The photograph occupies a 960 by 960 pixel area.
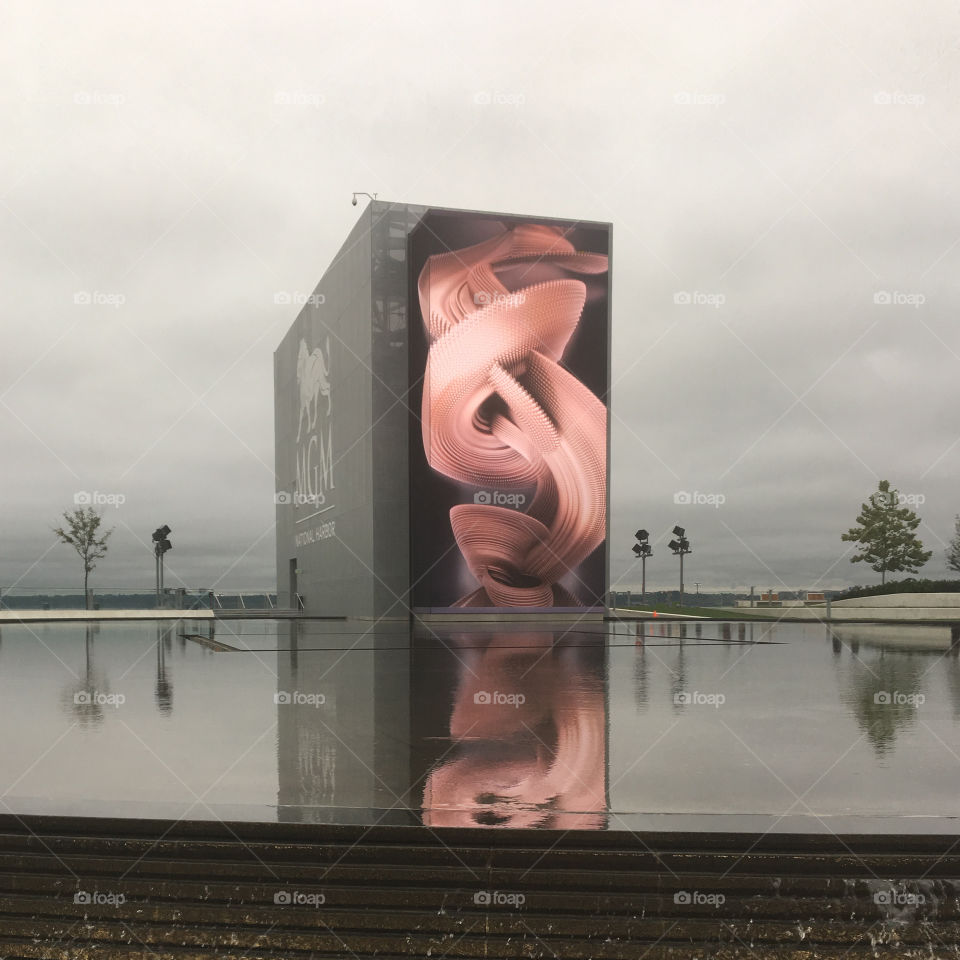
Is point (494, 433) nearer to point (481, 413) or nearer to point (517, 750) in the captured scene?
point (481, 413)

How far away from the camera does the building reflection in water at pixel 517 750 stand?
517 cm

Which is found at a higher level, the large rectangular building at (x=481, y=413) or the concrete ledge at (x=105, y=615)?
the large rectangular building at (x=481, y=413)

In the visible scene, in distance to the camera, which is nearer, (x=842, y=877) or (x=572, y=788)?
(x=842, y=877)

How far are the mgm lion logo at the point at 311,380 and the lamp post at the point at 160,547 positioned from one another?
24.1 ft

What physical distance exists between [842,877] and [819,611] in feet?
115

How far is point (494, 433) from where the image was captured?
96.6 ft

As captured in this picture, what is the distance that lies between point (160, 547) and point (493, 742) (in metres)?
36.5

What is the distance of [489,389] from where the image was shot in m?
29.4

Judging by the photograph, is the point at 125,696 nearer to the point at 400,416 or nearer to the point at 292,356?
the point at 400,416

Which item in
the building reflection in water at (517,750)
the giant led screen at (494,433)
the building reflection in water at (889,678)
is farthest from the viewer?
the giant led screen at (494,433)

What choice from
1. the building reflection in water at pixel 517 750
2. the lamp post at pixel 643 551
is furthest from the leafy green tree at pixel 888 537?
the building reflection in water at pixel 517 750

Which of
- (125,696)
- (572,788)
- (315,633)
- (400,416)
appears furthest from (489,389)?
(572,788)

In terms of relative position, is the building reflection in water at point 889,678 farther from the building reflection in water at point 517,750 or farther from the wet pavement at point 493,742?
the building reflection in water at point 517,750

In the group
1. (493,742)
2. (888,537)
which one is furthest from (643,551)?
(493,742)
